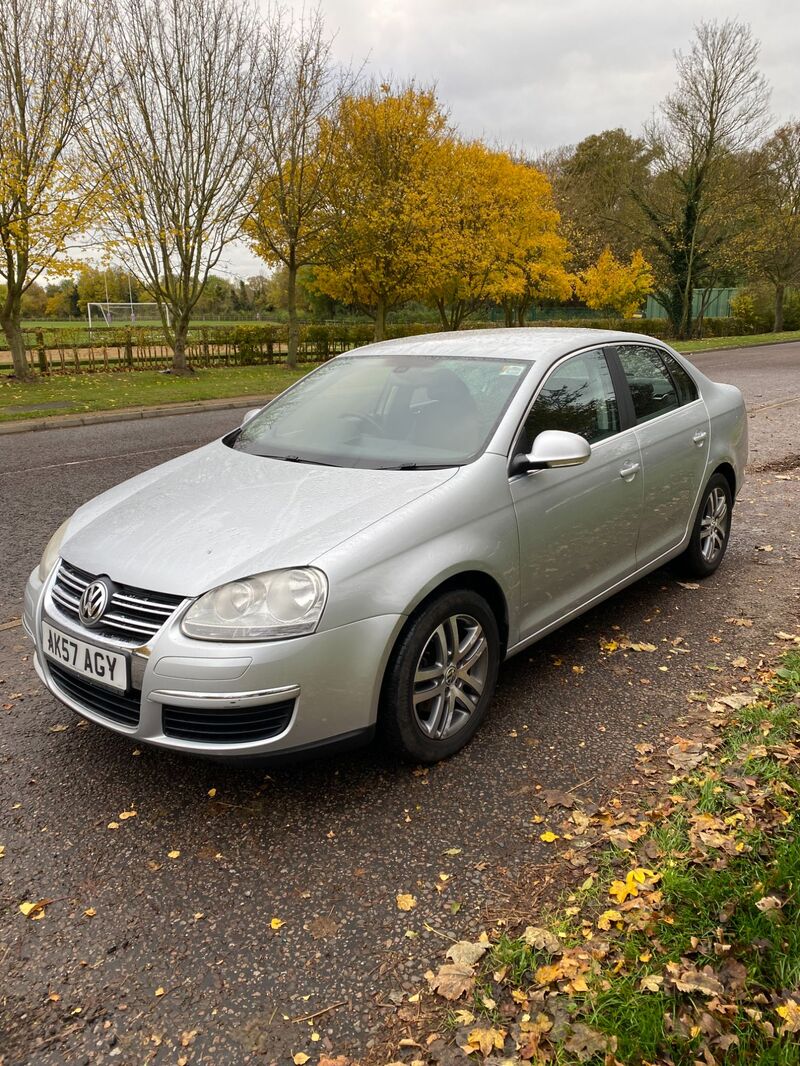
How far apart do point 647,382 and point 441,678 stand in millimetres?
2368

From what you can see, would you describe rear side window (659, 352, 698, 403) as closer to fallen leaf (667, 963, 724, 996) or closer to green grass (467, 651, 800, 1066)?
green grass (467, 651, 800, 1066)

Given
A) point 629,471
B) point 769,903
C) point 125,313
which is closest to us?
point 769,903

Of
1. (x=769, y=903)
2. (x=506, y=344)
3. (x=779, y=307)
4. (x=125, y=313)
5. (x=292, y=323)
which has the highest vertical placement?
(x=125, y=313)

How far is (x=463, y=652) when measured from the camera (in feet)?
10.3

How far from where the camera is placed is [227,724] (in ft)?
8.63

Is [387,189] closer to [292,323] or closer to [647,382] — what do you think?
[292,323]

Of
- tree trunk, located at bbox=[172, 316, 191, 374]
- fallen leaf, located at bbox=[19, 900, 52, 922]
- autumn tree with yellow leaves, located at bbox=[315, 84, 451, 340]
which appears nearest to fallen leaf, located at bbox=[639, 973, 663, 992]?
fallen leaf, located at bbox=[19, 900, 52, 922]

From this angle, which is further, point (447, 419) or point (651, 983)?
point (447, 419)

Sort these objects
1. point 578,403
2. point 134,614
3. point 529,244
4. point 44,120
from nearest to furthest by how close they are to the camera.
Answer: point 134,614, point 578,403, point 44,120, point 529,244

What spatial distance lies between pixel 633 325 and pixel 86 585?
47.1 m

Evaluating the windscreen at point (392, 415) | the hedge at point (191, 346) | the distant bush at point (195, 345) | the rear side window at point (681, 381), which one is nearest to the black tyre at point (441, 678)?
the windscreen at point (392, 415)

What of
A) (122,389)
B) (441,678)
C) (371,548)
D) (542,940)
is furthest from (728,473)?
(122,389)

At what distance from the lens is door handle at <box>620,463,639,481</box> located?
401cm

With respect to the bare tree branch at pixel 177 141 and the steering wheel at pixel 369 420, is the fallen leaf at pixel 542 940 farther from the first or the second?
the bare tree branch at pixel 177 141
